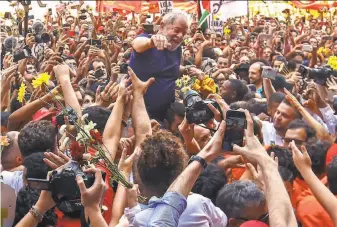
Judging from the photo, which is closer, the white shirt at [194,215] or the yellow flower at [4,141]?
the white shirt at [194,215]

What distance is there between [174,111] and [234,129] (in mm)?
2799

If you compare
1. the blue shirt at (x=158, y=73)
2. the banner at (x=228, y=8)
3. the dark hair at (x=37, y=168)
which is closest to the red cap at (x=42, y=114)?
the blue shirt at (x=158, y=73)

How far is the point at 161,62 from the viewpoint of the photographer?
20.1 feet

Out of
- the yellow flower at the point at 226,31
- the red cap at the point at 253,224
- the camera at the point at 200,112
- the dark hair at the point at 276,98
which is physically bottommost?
the yellow flower at the point at 226,31

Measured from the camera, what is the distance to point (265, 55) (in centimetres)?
1188

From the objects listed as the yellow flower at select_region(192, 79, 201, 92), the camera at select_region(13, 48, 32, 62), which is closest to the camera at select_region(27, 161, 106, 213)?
the yellow flower at select_region(192, 79, 201, 92)

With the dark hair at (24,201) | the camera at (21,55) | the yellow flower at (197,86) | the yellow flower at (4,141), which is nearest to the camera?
the dark hair at (24,201)

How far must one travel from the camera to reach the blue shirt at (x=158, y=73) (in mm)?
5984

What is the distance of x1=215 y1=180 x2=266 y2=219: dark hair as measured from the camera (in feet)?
11.6

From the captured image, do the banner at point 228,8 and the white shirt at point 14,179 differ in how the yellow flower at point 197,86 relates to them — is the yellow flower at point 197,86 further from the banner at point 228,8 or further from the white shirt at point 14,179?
the banner at point 228,8

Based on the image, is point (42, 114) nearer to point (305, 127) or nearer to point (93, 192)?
point (305, 127)

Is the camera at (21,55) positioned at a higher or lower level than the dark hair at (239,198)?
lower

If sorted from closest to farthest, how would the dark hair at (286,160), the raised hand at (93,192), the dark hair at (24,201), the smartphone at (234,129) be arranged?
1. the raised hand at (93,192)
2. the smartphone at (234,129)
3. the dark hair at (24,201)
4. the dark hair at (286,160)

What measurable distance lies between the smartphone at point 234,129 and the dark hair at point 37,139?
1.46 meters
